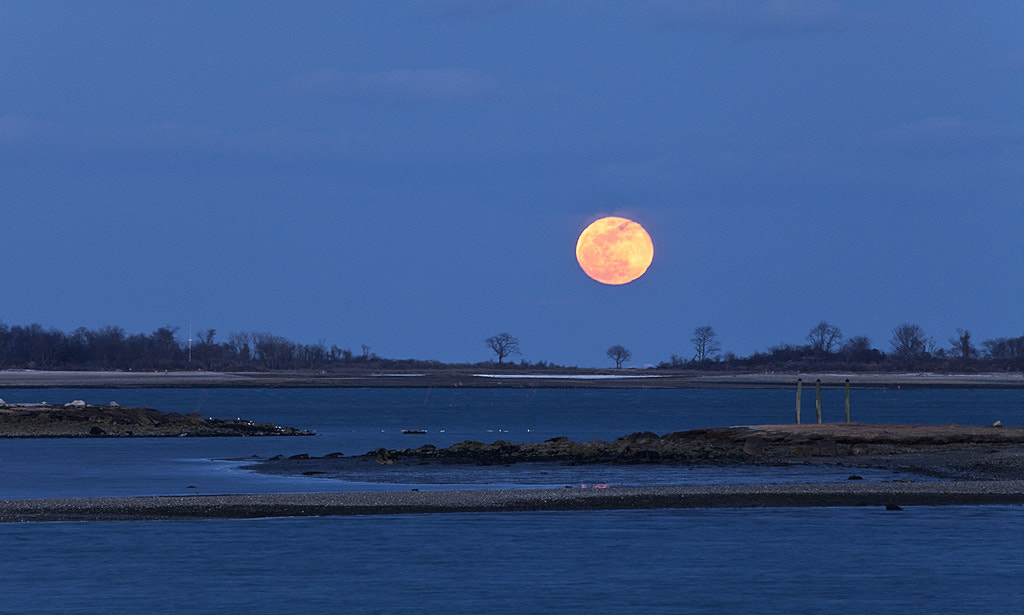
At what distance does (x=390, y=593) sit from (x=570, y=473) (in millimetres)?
18917

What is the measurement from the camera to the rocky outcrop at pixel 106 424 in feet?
198

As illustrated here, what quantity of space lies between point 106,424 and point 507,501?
38.6 meters

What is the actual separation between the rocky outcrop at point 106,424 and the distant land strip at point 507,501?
3329cm

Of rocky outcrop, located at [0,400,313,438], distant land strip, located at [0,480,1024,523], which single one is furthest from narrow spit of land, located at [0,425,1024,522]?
rocky outcrop, located at [0,400,313,438]

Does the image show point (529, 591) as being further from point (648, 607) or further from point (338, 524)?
point (338, 524)

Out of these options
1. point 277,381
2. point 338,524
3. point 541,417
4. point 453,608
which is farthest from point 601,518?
point 277,381

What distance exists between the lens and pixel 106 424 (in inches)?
2473

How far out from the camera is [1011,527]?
25172 mm

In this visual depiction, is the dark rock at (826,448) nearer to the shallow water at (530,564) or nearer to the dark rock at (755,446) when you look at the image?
the dark rock at (755,446)

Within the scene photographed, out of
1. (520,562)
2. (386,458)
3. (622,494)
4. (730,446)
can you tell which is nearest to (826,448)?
(730,446)

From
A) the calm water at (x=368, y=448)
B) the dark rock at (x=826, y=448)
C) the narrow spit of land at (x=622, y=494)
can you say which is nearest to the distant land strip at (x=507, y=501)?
the narrow spit of land at (x=622, y=494)

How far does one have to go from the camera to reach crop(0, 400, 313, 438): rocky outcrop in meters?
60.3

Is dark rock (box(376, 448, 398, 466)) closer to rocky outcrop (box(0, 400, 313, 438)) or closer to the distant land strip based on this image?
the distant land strip

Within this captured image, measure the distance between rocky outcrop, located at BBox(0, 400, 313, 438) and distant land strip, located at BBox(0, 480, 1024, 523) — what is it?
33.3 m
